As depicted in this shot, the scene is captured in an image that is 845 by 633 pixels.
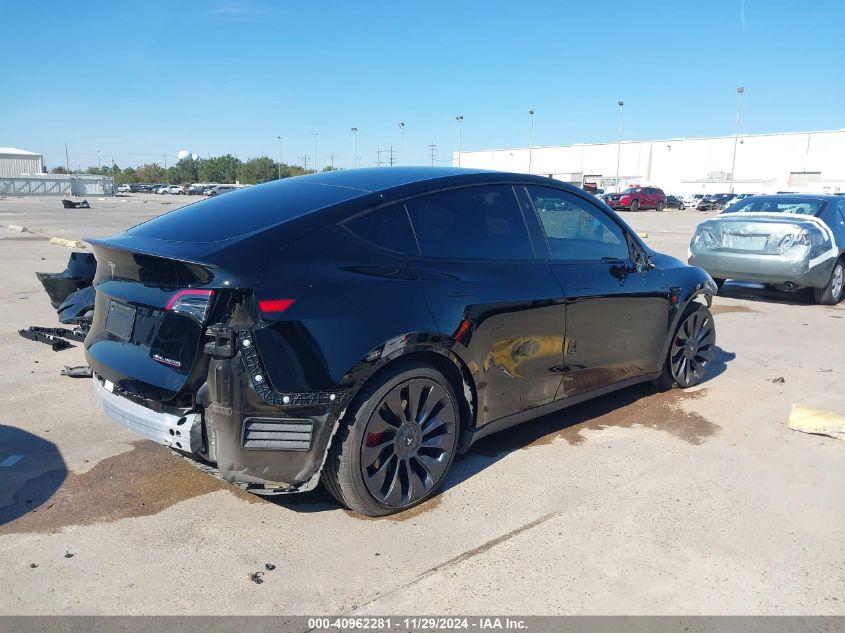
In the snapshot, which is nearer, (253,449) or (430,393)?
(253,449)

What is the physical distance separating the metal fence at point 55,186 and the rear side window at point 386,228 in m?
81.8

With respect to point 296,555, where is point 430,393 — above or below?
above

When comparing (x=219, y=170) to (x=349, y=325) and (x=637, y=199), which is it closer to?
(x=637, y=199)

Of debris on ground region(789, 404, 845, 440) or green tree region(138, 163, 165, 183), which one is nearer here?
debris on ground region(789, 404, 845, 440)

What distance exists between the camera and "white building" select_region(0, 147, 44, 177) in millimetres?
96250

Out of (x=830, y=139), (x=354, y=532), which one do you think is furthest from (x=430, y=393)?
(x=830, y=139)

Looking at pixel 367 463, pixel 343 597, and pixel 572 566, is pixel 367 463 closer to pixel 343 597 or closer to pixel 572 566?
pixel 343 597

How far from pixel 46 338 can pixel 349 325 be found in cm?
491

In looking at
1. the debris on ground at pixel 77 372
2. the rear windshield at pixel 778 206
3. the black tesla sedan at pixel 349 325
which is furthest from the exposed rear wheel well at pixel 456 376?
the rear windshield at pixel 778 206

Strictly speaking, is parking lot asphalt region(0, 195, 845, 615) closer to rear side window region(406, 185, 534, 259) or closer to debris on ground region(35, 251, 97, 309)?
rear side window region(406, 185, 534, 259)

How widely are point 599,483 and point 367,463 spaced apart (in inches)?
56.9

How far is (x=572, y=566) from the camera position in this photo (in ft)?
10.1

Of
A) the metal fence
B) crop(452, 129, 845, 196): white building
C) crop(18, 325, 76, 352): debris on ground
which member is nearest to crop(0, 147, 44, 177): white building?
the metal fence

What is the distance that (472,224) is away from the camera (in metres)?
3.94
